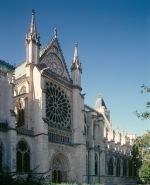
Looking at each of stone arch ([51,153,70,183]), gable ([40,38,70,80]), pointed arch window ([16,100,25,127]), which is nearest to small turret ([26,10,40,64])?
gable ([40,38,70,80])

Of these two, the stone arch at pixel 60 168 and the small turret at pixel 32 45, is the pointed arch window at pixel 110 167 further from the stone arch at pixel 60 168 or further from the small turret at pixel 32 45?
the small turret at pixel 32 45

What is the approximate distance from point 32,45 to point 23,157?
15.4 metres

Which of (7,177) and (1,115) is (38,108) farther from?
(7,177)

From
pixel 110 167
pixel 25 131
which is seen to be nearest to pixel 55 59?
pixel 25 131

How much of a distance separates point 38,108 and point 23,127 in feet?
10.6

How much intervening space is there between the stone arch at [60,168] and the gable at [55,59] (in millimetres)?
12555

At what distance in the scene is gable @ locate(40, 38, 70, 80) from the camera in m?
53.0

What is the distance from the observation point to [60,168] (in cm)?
5262

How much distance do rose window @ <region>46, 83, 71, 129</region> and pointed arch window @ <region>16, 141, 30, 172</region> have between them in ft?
19.7

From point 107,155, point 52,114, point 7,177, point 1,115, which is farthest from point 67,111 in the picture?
point 7,177

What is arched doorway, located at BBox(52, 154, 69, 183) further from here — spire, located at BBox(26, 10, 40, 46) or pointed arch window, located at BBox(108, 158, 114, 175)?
pointed arch window, located at BBox(108, 158, 114, 175)

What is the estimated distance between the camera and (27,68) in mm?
49781

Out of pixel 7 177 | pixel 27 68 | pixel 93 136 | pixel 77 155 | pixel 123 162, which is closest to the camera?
pixel 7 177

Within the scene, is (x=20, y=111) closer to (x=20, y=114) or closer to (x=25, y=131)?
(x=20, y=114)
